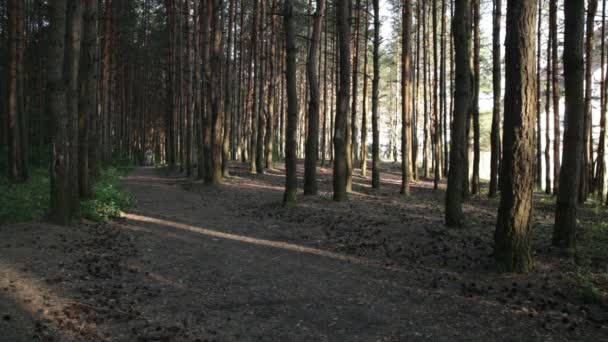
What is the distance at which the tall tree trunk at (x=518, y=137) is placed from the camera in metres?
6.33

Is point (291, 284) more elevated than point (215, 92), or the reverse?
point (215, 92)

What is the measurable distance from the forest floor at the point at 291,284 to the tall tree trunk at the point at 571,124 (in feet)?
1.55

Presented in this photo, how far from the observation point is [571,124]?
7578mm

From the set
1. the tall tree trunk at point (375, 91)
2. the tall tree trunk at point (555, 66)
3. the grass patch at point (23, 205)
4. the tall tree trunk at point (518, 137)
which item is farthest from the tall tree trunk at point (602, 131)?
the grass patch at point (23, 205)

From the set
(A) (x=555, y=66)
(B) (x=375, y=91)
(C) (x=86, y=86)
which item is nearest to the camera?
(C) (x=86, y=86)

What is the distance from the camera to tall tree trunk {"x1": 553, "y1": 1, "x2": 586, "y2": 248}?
290 inches

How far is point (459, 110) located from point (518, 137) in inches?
145

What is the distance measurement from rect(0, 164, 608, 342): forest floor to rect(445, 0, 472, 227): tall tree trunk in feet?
1.78

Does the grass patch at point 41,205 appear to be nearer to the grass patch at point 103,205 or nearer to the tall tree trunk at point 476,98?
the grass patch at point 103,205

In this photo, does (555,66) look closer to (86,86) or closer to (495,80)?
(495,80)

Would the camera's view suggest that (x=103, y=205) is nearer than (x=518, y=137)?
No

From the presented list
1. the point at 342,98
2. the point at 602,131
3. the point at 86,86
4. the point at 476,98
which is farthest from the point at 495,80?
the point at 86,86

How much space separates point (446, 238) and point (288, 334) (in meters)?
5.35

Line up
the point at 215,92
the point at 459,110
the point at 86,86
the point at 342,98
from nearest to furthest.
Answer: the point at 459,110
the point at 86,86
the point at 342,98
the point at 215,92
